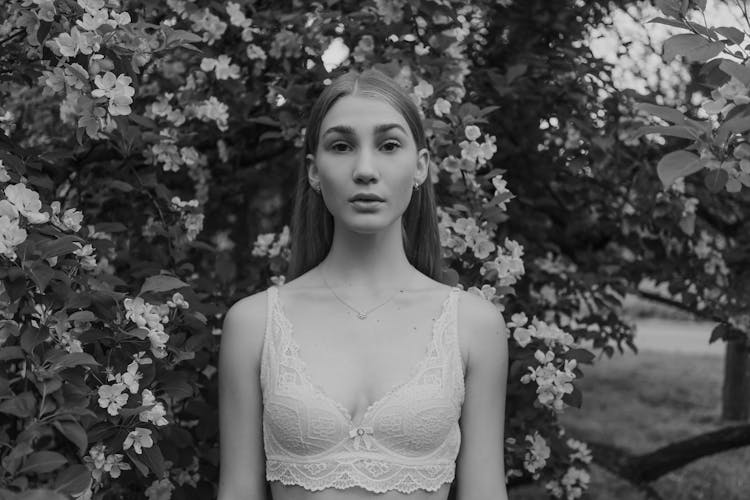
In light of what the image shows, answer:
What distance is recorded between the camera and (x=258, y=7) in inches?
155

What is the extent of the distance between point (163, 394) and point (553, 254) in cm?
243

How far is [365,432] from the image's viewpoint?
94.2 inches

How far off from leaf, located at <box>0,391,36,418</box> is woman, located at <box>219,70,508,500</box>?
629mm

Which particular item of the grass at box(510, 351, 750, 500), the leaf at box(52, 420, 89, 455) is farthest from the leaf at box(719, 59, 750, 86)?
the grass at box(510, 351, 750, 500)

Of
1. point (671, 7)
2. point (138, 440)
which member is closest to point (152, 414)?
point (138, 440)

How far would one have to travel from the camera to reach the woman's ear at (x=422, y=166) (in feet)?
8.71

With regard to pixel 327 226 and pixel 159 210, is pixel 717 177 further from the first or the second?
pixel 159 210

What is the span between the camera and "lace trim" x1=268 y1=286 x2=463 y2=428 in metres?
2.41

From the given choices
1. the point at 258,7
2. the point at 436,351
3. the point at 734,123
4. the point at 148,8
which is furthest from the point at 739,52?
the point at 258,7

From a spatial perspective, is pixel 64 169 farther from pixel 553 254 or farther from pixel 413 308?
pixel 553 254

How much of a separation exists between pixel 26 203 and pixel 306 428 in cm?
82

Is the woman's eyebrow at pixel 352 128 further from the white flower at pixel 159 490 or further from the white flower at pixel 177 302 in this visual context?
the white flower at pixel 159 490

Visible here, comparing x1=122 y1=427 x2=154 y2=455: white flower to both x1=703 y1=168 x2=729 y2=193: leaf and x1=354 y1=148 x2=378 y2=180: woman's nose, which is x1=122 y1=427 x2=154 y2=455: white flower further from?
x1=703 y1=168 x2=729 y2=193: leaf

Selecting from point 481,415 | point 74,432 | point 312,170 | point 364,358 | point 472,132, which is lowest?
point 74,432
